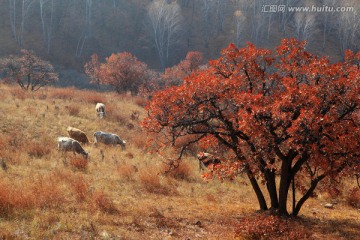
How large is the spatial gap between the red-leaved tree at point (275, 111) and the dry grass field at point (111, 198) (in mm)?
1554

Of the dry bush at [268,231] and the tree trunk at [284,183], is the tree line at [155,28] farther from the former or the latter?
the dry bush at [268,231]

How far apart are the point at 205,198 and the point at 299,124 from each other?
19.6 feet

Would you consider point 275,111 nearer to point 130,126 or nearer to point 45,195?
point 45,195

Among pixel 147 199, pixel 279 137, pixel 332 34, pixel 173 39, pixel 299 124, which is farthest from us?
pixel 332 34

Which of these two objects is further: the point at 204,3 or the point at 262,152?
the point at 204,3

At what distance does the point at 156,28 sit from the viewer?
63938 millimetres

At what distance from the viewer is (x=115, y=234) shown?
721cm

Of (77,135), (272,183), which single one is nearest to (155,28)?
(77,135)

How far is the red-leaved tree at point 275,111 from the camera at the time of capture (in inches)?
313

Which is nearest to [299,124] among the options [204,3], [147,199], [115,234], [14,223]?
[115,234]

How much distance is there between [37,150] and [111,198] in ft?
20.2

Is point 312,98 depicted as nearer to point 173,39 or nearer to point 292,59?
point 292,59

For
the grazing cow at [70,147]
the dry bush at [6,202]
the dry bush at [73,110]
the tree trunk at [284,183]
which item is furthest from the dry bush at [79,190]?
the dry bush at [73,110]

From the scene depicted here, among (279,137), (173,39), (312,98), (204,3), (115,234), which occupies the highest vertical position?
(204,3)
